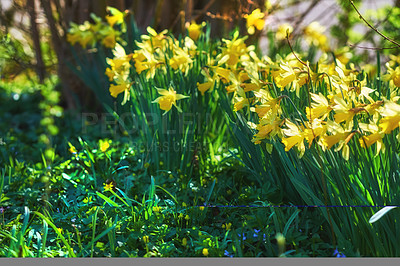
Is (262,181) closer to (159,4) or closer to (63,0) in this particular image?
(159,4)

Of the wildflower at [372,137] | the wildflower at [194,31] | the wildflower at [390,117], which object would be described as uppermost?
the wildflower at [194,31]

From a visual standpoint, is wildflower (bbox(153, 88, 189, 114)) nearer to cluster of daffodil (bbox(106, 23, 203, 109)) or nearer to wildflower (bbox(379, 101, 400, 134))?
cluster of daffodil (bbox(106, 23, 203, 109))

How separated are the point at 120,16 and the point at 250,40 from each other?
1035 mm

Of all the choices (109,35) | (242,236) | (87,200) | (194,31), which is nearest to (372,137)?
(242,236)

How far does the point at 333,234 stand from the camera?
1611 millimetres

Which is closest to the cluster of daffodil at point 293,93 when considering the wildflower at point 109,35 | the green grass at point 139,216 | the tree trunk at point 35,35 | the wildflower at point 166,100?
the wildflower at point 166,100

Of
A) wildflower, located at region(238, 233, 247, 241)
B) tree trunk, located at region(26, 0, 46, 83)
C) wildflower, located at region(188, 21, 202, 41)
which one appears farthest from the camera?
tree trunk, located at region(26, 0, 46, 83)

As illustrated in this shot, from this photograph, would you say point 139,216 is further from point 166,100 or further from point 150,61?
point 150,61

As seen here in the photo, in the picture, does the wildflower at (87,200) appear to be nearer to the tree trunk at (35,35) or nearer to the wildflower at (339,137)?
the wildflower at (339,137)

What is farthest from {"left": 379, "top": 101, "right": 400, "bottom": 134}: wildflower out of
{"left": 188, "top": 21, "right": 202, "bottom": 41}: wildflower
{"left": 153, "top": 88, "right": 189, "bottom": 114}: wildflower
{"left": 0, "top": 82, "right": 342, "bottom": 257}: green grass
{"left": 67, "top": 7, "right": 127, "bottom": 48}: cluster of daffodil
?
{"left": 67, "top": 7, "right": 127, "bottom": 48}: cluster of daffodil

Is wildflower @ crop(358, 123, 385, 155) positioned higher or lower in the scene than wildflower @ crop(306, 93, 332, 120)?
lower

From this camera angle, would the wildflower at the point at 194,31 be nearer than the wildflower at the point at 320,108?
No

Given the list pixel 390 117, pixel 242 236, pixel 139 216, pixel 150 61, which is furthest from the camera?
pixel 150 61

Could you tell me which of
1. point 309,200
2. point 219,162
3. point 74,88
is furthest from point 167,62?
point 74,88
